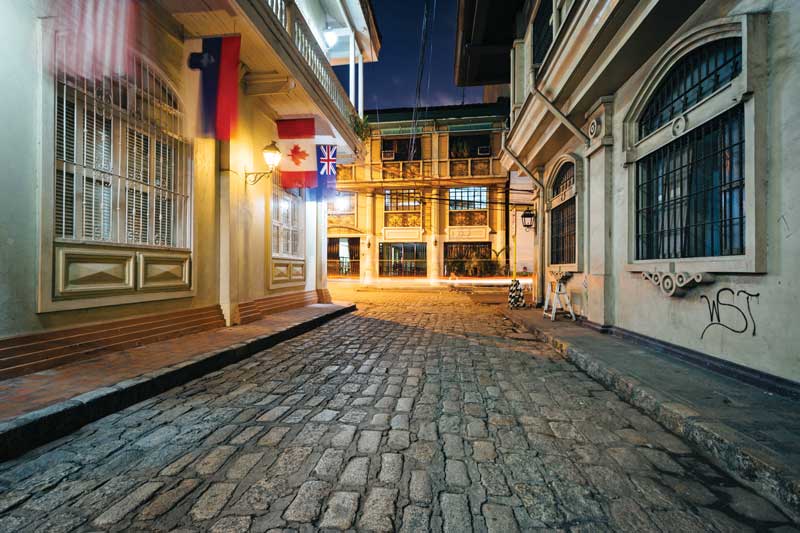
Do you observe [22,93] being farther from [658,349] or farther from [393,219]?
[393,219]

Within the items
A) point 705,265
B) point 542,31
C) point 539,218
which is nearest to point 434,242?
point 539,218

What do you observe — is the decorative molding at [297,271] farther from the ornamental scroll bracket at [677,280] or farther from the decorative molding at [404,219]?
the decorative molding at [404,219]

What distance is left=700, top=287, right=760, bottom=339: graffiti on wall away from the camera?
3.76 meters

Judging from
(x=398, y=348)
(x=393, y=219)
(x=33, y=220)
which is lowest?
(x=398, y=348)

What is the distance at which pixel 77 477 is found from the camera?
2.34 m

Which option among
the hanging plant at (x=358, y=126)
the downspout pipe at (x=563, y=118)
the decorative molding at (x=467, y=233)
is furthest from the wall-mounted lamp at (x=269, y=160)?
the decorative molding at (x=467, y=233)

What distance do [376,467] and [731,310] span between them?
4.14m

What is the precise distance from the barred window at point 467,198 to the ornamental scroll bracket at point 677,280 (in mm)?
22489

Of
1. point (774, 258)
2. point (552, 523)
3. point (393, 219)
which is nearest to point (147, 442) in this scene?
point (552, 523)

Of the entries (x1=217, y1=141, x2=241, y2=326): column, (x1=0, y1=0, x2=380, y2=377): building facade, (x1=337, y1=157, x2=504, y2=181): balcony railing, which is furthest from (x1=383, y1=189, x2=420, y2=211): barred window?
(x1=217, y1=141, x2=241, y2=326): column

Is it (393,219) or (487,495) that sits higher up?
(393,219)

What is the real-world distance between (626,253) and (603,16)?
3622mm

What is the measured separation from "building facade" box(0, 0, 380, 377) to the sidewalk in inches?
247

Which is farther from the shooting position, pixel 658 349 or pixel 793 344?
pixel 658 349
